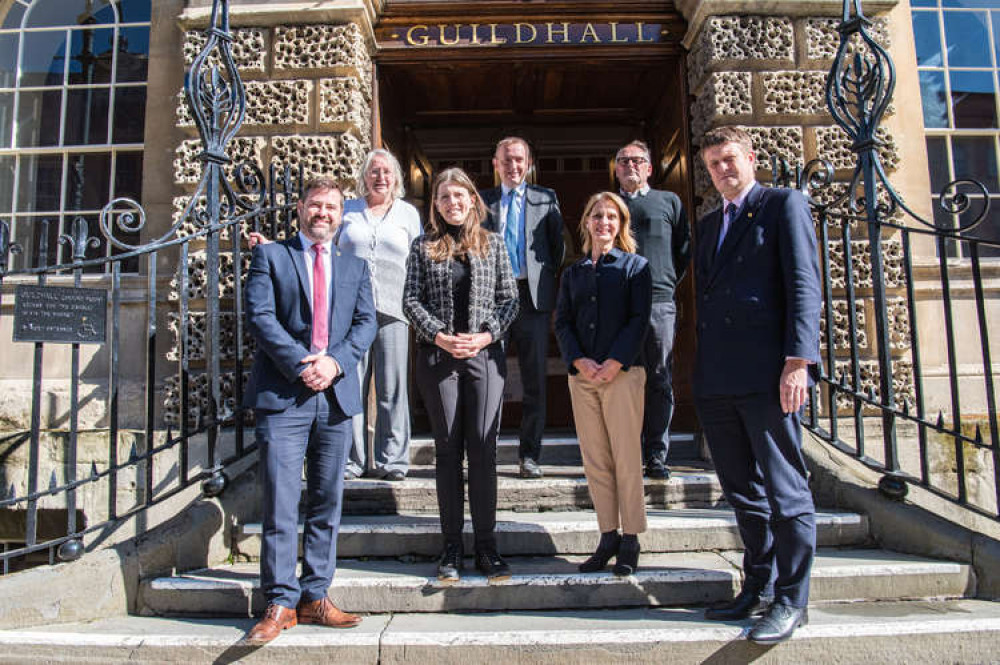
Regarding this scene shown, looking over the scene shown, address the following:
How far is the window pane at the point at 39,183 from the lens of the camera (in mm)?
6312

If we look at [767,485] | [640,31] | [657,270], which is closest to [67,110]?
[640,31]

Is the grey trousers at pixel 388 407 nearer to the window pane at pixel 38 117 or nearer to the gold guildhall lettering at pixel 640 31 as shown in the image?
the gold guildhall lettering at pixel 640 31

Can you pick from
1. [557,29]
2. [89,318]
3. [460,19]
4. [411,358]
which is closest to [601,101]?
[557,29]

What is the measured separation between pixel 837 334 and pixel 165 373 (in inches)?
209

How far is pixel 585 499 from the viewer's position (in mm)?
4133

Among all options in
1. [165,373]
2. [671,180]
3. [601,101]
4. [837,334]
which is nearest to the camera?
[837,334]

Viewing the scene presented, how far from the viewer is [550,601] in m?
3.23

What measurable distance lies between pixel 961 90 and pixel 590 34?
338 cm

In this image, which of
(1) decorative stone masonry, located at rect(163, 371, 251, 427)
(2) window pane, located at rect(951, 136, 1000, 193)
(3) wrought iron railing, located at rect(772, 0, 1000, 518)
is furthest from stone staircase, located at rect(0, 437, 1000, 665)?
(2) window pane, located at rect(951, 136, 1000, 193)

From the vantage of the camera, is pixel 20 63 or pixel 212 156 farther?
pixel 20 63

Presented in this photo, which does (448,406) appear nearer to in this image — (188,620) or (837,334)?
(188,620)

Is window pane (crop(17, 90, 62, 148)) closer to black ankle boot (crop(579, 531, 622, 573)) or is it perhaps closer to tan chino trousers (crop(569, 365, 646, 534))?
tan chino trousers (crop(569, 365, 646, 534))

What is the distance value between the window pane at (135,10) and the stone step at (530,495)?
16.6 feet

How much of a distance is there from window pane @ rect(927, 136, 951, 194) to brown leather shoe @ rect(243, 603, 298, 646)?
6148 mm
